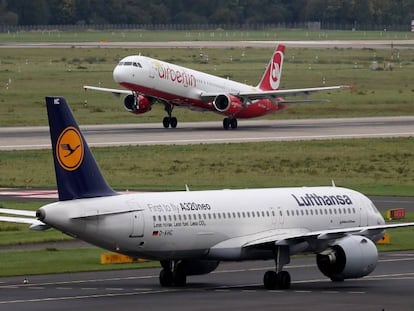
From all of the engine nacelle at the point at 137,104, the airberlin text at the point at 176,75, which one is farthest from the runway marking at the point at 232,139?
the engine nacelle at the point at 137,104

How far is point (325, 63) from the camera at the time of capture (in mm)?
188875

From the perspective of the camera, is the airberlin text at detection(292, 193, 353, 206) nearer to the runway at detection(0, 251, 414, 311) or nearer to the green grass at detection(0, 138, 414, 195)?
the runway at detection(0, 251, 414, 311)

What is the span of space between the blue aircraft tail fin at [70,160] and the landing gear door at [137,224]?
1212 millimetres

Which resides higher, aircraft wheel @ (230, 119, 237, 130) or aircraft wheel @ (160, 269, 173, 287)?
aircraft wheel @ (230, 119, 237, 130)

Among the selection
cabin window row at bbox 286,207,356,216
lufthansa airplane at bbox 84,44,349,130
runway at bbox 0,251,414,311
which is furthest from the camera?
lufthansa airplane at bbox 84,44,349,130

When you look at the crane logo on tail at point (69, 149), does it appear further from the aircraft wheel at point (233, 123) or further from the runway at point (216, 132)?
the aircraft wheel at point (233, 123)

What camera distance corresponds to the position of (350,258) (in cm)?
4341

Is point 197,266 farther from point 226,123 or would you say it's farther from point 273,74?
point 273,74

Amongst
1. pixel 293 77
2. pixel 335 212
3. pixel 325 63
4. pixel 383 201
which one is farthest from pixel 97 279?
pixel 325 63

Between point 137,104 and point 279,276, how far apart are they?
6904 cm

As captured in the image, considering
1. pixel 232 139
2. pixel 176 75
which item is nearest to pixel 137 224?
pixel 232 139

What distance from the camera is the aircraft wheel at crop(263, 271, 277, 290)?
43531mm

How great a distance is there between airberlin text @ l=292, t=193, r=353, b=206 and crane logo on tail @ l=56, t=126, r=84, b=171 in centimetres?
757

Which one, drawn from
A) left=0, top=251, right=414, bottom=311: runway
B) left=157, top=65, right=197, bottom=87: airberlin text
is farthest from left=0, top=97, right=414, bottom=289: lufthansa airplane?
left=157, top=65, right=197, bottom=87: airberlin text
